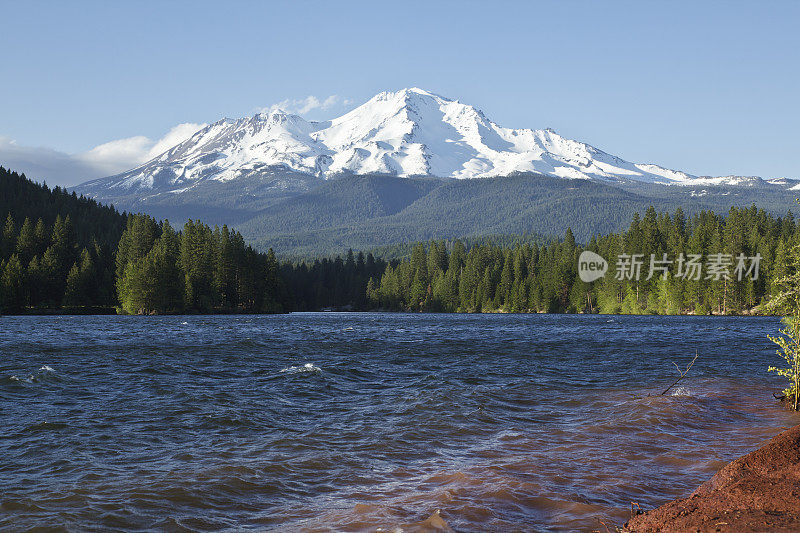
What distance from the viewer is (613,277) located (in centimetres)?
13100

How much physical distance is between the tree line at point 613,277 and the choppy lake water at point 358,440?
67528 millimetres

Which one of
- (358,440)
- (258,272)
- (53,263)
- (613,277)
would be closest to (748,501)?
(358,440)

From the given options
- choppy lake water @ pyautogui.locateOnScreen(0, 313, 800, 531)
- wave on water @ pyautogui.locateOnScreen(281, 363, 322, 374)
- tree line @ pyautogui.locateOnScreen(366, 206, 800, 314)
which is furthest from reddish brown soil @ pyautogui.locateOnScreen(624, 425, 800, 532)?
tree line @ pyautogui.locateOnScreen(366, 206, 800, 314)

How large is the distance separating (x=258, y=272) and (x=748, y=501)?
122 m

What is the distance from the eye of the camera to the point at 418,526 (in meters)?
10.4

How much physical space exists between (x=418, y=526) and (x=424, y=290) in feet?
539

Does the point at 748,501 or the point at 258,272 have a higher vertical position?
the point at 258,272

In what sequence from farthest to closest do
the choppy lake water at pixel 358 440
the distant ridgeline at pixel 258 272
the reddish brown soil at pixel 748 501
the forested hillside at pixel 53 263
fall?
the distant ridgeline at pixel 258 272 → the forested hillside at pixel 53 263 → the choppy lake water at pixel 358 440 → the reddish brown soil at pixel 748 501

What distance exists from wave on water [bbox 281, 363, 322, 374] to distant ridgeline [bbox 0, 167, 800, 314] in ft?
249

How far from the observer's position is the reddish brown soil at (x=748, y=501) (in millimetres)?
7809

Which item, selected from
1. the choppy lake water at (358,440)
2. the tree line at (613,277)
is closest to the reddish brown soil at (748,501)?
the choppy lake water at (358,440)

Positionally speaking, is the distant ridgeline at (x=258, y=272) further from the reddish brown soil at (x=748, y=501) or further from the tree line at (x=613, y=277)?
the reddish brown soil at (x=748, y=501)

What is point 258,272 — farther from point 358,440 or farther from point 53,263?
point 358,440

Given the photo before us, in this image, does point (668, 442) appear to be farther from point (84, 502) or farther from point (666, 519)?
point (84, 502)
